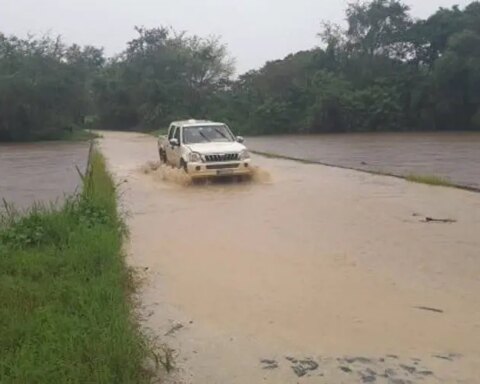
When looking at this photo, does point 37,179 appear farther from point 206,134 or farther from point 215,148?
point 215,148

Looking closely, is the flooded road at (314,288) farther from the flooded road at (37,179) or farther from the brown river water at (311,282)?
the flooded road at (37,179)

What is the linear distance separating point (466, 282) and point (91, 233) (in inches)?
175

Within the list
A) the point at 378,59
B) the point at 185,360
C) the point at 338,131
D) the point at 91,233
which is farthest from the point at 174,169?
the point at 378,59

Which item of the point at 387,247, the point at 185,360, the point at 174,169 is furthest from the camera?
the point at 174,169

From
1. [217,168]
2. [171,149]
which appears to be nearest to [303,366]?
[217,168]

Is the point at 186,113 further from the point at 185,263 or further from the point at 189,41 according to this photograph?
the point at 185,263

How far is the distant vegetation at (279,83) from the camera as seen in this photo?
46.7 metres

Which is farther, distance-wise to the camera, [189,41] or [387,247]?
[189,41]

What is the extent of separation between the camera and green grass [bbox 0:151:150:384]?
4.05 m

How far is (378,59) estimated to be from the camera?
5900 centimetres

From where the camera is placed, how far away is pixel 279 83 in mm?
62625

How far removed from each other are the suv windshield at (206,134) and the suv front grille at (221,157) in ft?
4.23

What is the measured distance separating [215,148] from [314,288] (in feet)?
32.3

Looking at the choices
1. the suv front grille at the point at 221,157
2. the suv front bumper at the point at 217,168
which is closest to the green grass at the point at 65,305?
the suv front bumper at the point at 217,168
